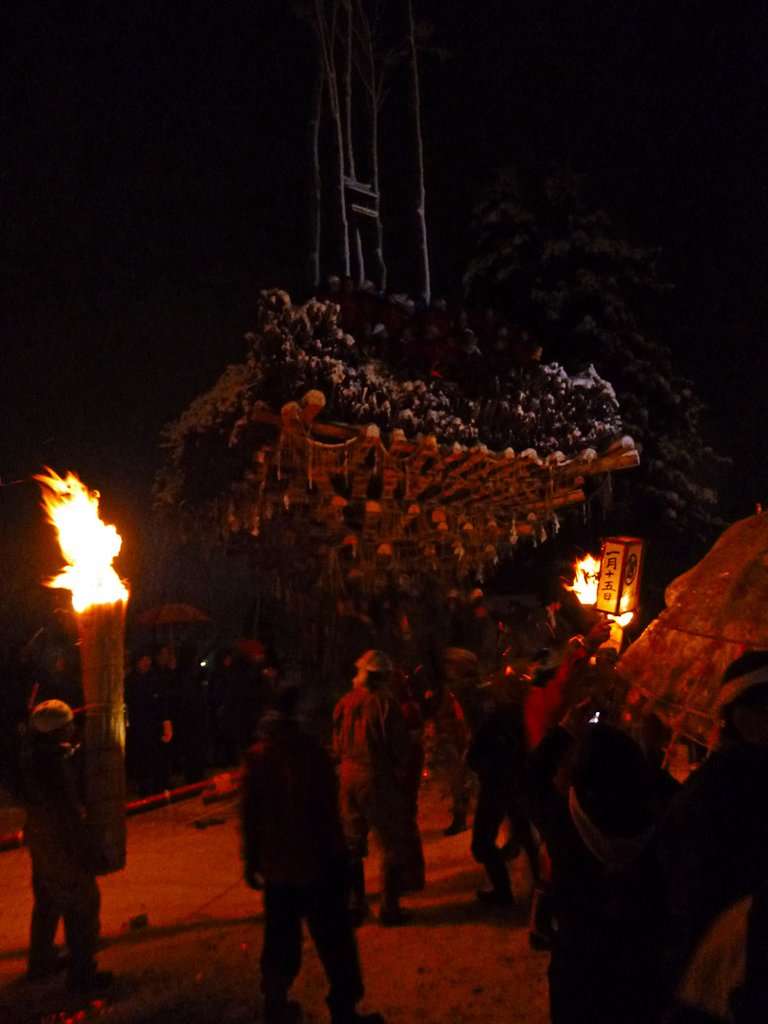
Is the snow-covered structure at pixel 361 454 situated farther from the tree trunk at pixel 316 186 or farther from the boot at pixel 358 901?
the boot at pixel 358 901

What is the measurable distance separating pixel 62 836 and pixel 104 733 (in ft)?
1.99

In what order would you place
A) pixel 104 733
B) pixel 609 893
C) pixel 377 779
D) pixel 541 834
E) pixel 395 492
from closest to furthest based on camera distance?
pixel 609 893 → pixel 541 834 → pixel 104 733 → pixel 377 779 → pixel 395 492

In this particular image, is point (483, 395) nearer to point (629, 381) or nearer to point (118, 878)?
point (118, 878)

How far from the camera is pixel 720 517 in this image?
1638 centimetres

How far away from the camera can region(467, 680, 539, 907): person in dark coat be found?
17.7 feet

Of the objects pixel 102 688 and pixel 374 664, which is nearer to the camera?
pixel 102 688

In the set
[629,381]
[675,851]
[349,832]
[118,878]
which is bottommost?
[118,878]

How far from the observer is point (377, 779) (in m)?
5.24

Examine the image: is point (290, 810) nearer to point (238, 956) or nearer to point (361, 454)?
point (238, 956)

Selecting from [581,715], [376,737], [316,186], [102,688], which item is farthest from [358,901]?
[316,186]

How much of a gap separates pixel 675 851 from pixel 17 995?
4221 millimetres

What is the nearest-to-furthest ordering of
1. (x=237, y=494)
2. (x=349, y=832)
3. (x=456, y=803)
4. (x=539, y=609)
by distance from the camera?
(x=349, y=832) < (x=456, y=803) < (x=237, y=494) < (x=539, y=609)

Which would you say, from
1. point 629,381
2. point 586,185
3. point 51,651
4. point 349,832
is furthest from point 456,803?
point 586,185

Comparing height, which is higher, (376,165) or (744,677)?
(376,165)
